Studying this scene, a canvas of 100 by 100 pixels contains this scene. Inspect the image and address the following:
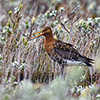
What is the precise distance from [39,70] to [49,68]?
7.8 inches

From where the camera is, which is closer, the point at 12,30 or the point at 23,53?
the point at 23,53

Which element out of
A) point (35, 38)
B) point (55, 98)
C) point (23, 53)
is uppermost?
point (35, 38)

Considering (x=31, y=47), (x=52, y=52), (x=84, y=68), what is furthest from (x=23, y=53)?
(x=84, y=68)

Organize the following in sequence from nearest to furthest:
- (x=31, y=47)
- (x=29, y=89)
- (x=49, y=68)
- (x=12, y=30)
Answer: (x=29, y=89) → (x=49, y=68) → (x=31, y=47) → (x=12, y=30)

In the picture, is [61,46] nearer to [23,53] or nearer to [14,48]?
[23,53]

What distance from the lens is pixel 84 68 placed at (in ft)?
14.7

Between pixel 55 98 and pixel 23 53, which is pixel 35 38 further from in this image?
pixel 55 98

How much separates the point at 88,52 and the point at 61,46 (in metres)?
0.76

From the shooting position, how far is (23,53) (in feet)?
15.2

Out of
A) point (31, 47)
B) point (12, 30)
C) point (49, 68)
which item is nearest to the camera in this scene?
point (49, 68)

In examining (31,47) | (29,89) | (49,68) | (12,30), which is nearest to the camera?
(29,89)

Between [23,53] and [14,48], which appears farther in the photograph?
[14,48]

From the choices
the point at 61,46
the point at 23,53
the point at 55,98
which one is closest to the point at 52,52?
the point at 61,46

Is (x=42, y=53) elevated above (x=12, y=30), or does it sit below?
below
